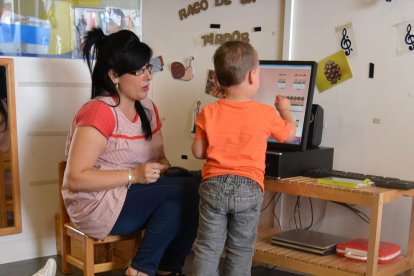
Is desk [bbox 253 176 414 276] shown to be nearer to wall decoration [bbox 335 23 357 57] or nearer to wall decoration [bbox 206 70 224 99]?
wall decoration [bbox 335 23 357 57]

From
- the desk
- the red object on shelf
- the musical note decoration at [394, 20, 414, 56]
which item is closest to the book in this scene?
the desk

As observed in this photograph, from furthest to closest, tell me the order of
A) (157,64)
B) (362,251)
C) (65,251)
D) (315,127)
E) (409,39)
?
(157,64) → (65,251) → (315,127) → (409,39) → (362,251)

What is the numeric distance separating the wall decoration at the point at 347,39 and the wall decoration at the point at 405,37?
18 centimetres

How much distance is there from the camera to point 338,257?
6.07 ft

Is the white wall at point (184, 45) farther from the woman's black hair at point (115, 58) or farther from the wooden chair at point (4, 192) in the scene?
the wooden chair at point (4, 192)

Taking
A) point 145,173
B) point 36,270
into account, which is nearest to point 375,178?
point 145,173

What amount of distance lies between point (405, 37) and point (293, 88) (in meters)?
0.44

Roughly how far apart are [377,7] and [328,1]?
0.69 feet

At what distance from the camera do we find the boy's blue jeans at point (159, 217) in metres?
1.83

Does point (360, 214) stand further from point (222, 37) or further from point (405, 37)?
point (222, 37)

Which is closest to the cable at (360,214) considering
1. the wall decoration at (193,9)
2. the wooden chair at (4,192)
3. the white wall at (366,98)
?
the white wall at (366,98)

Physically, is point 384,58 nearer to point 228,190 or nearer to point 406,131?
point 406,131

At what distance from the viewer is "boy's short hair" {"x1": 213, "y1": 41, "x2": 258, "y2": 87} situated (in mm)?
1585

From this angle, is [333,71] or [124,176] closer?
[124,176]
